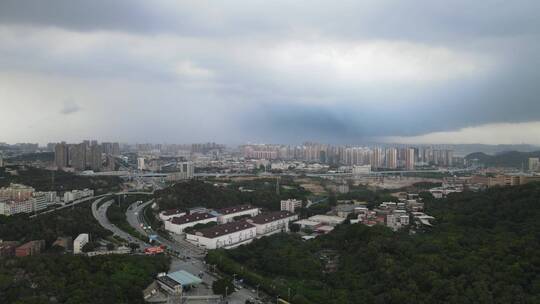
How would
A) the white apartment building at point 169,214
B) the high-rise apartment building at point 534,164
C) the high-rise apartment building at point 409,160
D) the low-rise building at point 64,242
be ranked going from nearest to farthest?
the low-rise building at point 64,242
the white apartment building at point 169,214
the high-rise apartment building at point 534,164
the high-rise apartment building at point 409,160

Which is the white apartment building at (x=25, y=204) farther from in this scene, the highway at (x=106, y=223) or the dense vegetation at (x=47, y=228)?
the dense vegetation at (x=47, y=228)

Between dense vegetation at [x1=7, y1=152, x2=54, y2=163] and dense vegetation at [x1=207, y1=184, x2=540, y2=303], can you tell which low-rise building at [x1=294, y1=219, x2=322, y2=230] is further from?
dense vegetation at [x1=7, y1=152, x2=54, y2=163]

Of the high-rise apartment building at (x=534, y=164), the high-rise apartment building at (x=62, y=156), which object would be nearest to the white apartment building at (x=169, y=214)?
the high-rise apartment building at (x=62, y=156)

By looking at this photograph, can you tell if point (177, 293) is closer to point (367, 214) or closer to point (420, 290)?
point (420, 290)

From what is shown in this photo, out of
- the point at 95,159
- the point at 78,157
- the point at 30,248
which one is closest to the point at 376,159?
the point at 95,159

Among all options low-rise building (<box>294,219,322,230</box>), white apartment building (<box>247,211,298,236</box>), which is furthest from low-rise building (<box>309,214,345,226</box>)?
white apartment building (<box>247,211,298,236</box>)

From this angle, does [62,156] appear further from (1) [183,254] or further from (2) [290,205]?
(1) [183,254]

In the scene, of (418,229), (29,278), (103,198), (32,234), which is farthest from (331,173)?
(29,278)

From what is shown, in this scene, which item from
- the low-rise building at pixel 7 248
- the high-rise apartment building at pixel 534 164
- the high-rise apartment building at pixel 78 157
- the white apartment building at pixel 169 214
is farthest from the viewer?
the high-rise apartment building at pixel 78 157
